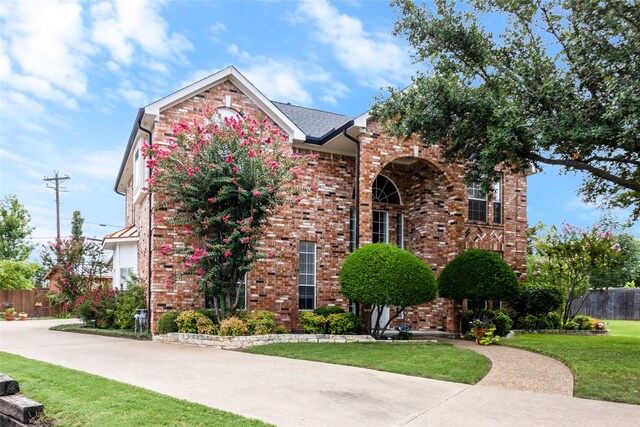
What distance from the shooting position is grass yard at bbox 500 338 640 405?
718 cm

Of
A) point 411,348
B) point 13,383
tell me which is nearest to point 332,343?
point 411,348

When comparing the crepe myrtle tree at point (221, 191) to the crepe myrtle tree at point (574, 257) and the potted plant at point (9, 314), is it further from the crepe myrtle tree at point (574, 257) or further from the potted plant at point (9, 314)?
the potted plant at point (9, 314)

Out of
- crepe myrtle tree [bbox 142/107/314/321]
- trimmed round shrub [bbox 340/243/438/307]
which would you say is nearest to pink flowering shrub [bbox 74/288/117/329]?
crepe myrtle tree [bbox 142/107/314/321]

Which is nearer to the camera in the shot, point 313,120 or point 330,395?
point 330,395

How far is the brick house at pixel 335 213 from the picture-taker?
14.2 meters

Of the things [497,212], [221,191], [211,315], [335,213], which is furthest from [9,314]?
[497,212]

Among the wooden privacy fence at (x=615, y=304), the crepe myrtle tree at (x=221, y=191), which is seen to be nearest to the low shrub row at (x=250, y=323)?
the crepe myrtle tree at (x=221, y=191)

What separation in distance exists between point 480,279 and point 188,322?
786 centimetres

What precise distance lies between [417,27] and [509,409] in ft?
30.0

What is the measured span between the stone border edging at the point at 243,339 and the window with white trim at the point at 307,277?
2.56 m

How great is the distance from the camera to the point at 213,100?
578 inches

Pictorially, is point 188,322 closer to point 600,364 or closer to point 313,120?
point 313,120

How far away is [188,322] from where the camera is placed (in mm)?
12680

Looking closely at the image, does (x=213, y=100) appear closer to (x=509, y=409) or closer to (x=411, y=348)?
(x=411, y=348)
